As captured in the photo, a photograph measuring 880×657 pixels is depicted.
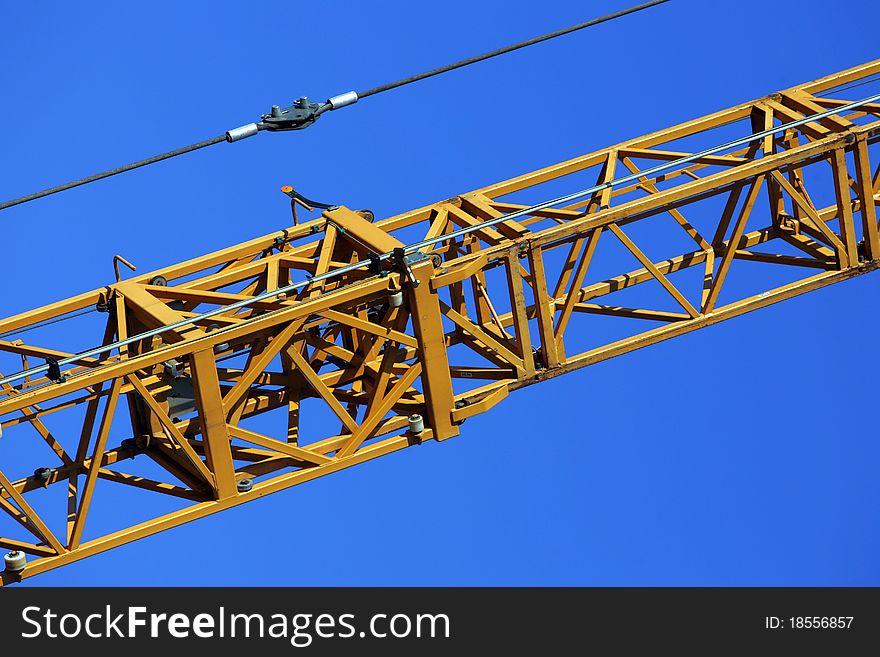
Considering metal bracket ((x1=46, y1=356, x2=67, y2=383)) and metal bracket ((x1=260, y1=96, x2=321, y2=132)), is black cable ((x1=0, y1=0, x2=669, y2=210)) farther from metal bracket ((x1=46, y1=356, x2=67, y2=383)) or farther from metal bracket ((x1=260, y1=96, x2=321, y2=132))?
metal bracket ((x1=46, y1=356, x2=67, y2=383))

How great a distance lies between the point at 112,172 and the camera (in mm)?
28078

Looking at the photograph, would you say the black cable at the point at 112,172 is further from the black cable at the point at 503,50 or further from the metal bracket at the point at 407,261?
the metal bracket at the point at 407,261

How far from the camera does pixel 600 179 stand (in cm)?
3303

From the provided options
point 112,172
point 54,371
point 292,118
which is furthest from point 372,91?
point 54,371

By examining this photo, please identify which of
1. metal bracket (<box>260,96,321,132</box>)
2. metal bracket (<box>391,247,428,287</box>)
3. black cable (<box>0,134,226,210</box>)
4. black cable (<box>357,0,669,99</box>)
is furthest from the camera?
metal bracket (<box>391,247,428,287</box>)

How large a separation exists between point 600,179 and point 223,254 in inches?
226

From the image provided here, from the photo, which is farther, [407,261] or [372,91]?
[407,261]

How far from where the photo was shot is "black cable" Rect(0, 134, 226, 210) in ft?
91.0

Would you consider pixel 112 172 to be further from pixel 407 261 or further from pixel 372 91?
pixel 407 261

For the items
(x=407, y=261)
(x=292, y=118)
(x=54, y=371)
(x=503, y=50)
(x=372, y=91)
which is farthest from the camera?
(x=503, y=50)

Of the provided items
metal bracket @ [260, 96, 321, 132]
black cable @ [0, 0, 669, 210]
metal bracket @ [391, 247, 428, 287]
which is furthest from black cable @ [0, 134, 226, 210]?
metal bracket @ [391, 247, 428, 287]

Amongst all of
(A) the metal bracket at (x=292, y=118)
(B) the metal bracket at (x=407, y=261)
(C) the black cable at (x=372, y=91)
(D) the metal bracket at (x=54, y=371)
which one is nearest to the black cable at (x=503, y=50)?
(C) the black cable at (x=372, y=91)

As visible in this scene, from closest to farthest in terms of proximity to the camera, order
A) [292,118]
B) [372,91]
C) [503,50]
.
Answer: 1. [292,118]
2. [372,91]
3. [503,50]

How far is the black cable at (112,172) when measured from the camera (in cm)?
2775
